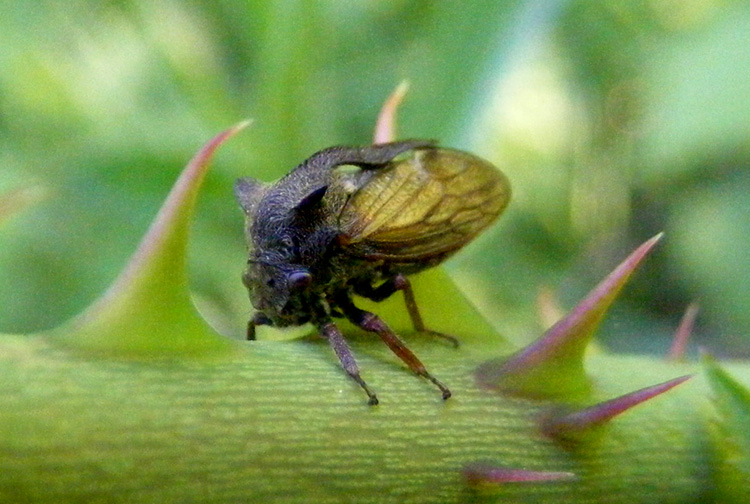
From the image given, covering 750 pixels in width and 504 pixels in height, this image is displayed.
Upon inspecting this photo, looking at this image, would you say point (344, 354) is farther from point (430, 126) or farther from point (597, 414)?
point (430, 126)

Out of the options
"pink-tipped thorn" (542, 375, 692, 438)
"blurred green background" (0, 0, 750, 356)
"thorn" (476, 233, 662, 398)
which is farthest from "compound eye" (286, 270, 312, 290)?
"blurred green background" (0, 0, 750, 356)

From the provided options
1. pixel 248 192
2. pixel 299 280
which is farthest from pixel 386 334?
pixel 248 192

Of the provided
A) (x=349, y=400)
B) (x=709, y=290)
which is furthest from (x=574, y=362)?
(x=709, y=290)

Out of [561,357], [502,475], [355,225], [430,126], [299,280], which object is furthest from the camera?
[430,126]

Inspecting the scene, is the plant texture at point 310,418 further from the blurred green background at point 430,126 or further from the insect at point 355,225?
the blurred green background at point 430,126

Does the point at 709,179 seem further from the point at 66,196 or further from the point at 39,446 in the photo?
the point at 39,446

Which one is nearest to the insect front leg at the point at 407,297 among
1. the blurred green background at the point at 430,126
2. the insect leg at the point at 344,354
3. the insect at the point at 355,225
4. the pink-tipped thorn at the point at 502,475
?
the insect at the point at 355,225
